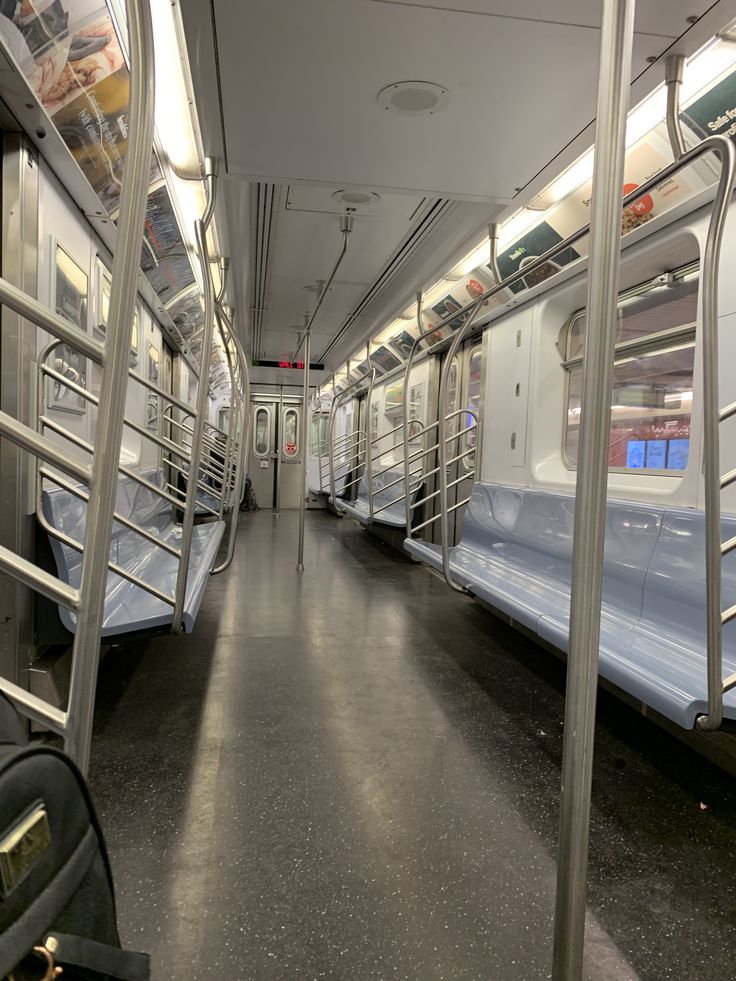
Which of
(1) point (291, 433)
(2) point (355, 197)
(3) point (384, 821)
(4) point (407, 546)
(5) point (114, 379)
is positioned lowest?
(3) point (384, 821)

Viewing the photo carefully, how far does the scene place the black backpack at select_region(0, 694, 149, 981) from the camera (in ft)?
1.77

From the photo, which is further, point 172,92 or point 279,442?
point 279,442

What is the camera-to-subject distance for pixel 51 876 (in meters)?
0.59

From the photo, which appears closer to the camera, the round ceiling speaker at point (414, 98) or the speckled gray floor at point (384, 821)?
the speckled gray floor at point (384, 821)

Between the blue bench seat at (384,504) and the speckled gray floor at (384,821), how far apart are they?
276 cm

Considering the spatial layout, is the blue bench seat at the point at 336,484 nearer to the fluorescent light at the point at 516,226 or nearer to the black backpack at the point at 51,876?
the fluorescent light at the point at 516,226

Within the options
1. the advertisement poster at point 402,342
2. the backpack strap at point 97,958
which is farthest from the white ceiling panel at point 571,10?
the advertisement poster at point 402,342

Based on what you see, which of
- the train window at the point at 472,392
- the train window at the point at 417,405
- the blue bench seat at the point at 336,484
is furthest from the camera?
the blue bench seat at the point at 336,484

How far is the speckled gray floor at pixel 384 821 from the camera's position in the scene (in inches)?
51.6

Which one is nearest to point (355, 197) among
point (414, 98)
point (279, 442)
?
point (414, 98)

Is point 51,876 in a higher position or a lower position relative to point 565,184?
lower

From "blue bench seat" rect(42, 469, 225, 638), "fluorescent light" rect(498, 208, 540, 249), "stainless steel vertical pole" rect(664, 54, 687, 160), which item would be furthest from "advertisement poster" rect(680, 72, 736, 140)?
"blue bench seat" rect(42, 469, 225, 638)

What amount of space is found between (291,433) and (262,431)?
57cm

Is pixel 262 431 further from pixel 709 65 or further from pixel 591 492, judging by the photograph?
pixel 591 492
